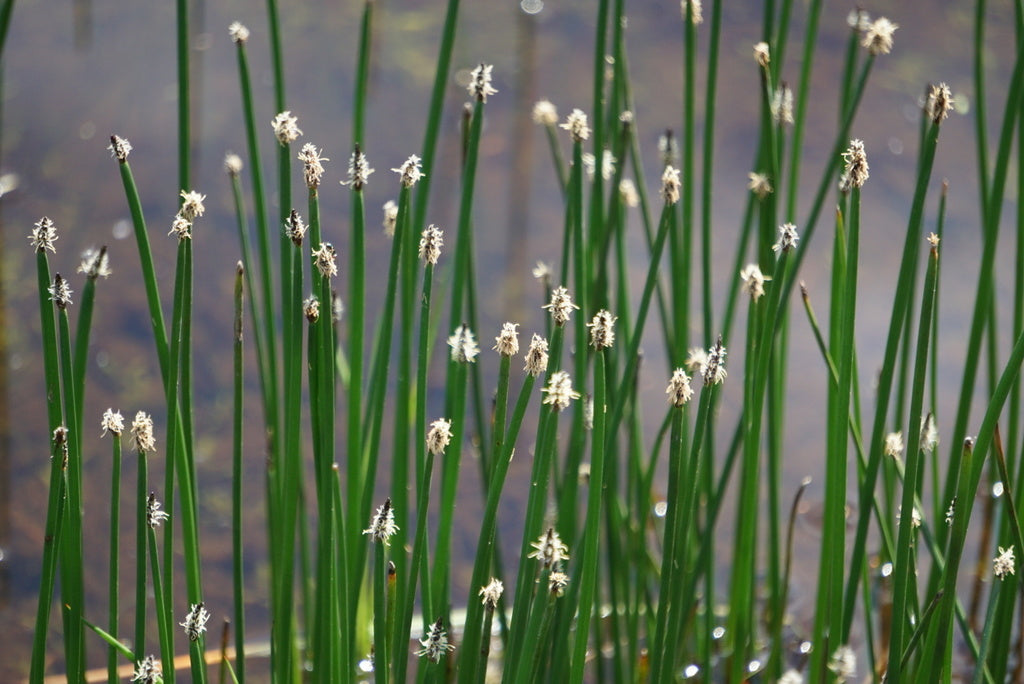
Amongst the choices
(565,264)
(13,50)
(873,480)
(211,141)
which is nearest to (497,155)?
(211,141)

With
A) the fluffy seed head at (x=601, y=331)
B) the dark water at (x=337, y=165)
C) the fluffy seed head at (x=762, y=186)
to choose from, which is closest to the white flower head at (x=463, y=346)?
the fluffy seed head at (x=601, y=331)

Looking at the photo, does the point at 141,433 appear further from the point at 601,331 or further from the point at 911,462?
the point at 911,462

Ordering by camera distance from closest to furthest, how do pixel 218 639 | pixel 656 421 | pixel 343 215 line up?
pixel 218 639
pixel 656 421
pixel 343 215

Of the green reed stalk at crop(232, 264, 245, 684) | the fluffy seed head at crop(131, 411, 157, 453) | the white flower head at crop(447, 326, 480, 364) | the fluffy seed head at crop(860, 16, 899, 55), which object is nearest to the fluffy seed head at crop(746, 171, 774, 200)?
the fluffy seed head at crop(860, 16, 899, 55)

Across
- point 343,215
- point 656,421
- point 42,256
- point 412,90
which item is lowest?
point 42,256

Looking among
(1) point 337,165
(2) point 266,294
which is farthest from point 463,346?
(1) point 337,165

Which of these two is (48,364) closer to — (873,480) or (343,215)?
(873,480)
